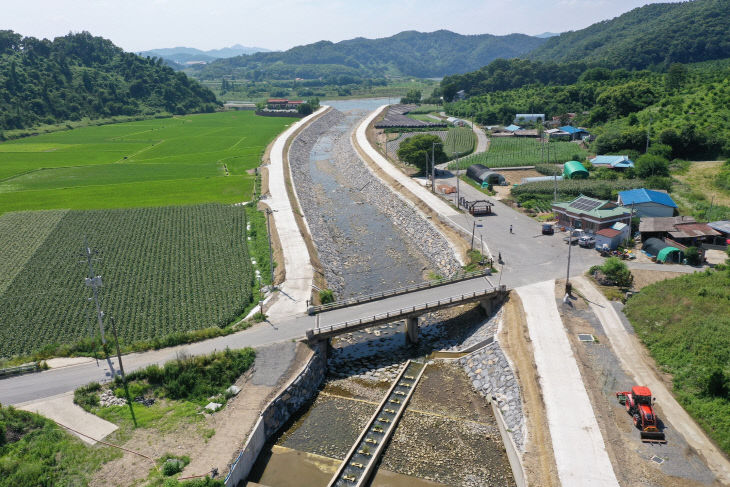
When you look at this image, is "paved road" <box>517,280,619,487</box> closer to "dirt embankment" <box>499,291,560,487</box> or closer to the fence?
"dirt embankment" <box>499,291,560,487</box>

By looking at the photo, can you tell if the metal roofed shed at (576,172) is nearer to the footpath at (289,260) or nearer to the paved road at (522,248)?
the paved road at (522,248)

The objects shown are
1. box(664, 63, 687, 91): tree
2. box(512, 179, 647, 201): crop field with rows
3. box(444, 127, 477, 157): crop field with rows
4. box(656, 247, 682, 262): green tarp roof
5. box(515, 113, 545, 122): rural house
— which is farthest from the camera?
box(515, 113, 545, 122): rural house

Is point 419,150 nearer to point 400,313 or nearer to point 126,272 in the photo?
point 400,313

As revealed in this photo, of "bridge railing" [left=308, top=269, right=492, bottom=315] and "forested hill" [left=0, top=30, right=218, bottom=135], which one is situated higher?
"forested hill" [left=0, top=30, right=218, bottom=135]

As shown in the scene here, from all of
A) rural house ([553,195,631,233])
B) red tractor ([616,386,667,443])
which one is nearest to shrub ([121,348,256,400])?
red tractor ([616,386,667,443])

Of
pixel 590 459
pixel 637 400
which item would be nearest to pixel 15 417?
pixel 590 459
